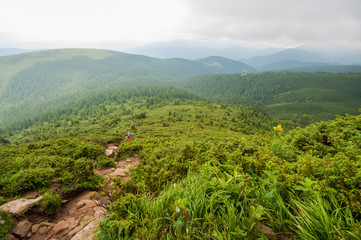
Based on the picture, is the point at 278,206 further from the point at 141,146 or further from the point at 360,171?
the point at 141,146

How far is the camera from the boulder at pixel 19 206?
3578 millimetres

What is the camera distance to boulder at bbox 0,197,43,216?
11.7ft

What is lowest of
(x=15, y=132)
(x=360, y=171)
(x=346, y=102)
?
(x=15, y=132)

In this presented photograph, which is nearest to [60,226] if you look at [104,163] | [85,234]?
[85,234]

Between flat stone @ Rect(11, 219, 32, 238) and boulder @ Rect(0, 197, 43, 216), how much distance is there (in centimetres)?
25

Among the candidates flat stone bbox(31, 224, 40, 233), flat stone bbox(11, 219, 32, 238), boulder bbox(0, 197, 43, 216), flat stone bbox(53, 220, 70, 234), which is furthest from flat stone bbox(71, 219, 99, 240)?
boulder bbox(0, 197, 43, 216)

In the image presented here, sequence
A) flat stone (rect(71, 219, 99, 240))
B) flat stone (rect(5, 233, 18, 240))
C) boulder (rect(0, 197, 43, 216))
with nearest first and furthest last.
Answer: flat stone (rect(71, 219, 99, 240)), flat stone (rect(5, 233, 18, 240)), boulder (rect(0, 197, 43, 216))

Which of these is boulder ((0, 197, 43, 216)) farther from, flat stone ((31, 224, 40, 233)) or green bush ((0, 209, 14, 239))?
flat stone ((31, 224, 40, 233))

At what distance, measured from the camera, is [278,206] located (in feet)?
7.94

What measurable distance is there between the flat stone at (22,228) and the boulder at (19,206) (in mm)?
249

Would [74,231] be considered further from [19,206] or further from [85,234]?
[19,206]

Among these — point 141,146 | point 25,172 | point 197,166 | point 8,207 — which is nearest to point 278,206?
point 197,166

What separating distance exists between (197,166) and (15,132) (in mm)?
165329

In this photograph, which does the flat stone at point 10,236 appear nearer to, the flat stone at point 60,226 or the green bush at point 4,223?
the green bush at point 4,223
